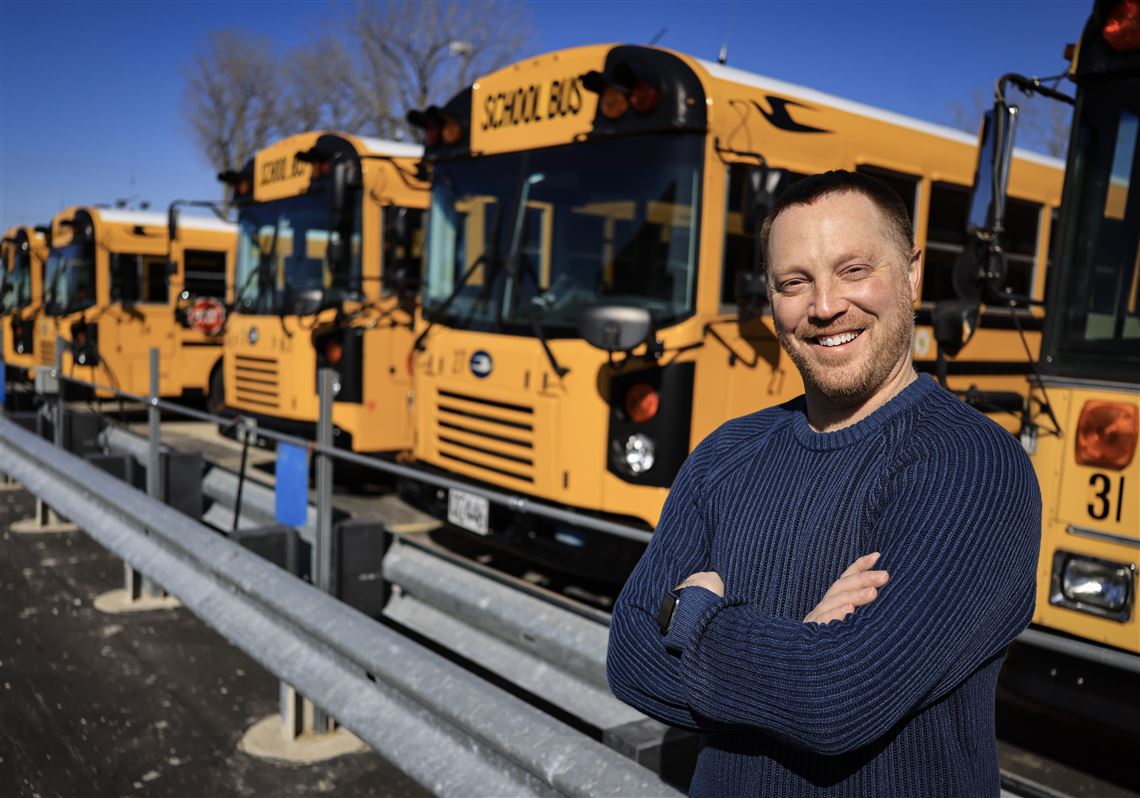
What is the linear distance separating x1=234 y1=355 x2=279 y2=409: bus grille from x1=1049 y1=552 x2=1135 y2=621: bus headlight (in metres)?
6.94

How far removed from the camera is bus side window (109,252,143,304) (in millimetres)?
13562

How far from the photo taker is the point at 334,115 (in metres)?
35.5

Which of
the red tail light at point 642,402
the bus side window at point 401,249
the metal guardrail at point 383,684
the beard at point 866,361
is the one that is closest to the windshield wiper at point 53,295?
the bus side window at point 401,249

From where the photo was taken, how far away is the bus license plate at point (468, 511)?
5.63m

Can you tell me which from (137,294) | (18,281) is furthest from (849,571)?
(18,281)

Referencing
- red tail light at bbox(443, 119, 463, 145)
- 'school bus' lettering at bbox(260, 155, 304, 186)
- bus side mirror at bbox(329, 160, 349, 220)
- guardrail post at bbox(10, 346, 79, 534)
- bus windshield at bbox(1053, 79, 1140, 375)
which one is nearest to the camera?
bus windshield at bbox(1053, 79, 1140, 375)

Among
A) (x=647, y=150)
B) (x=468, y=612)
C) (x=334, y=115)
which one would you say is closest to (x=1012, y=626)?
(x=468, y=612)

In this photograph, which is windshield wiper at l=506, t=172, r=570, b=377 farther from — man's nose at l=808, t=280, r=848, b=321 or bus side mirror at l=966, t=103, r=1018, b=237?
man's nose at l=808, t=280, r=848, b=321

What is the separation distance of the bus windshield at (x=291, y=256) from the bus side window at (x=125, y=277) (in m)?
4.67

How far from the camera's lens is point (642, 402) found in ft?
16.4

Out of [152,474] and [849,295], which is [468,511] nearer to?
[152,474]

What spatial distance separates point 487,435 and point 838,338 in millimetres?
4432

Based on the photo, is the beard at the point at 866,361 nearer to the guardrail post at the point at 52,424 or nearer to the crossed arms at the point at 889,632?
the crossed arms at the point at 889,632

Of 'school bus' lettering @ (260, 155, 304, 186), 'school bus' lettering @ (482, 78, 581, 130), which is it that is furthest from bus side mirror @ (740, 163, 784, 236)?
'school bus' lettering @ (260, 155, 304, 186)
